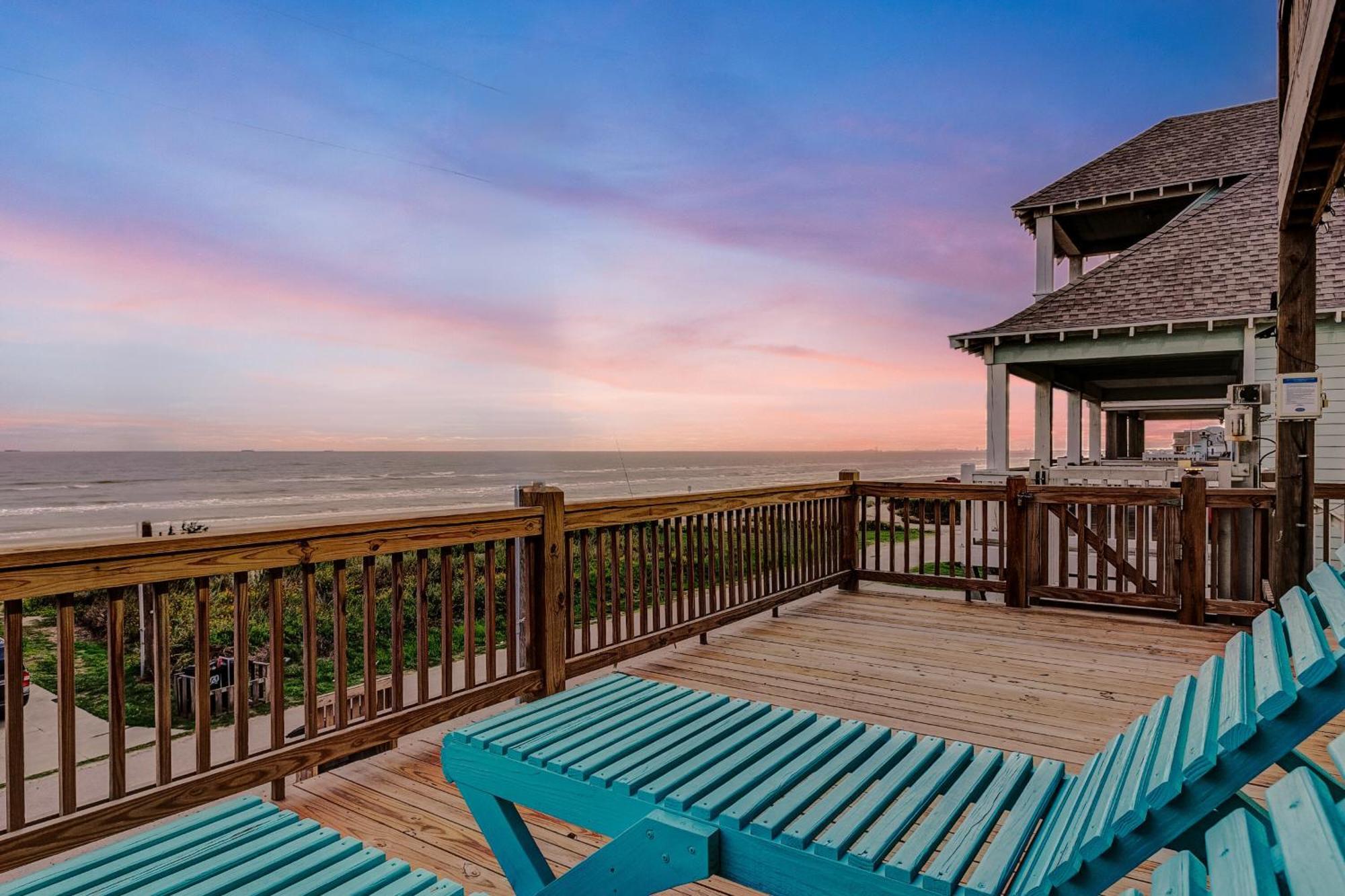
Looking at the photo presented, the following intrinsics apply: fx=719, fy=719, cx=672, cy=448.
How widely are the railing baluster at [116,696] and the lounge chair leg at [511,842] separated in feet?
3.53

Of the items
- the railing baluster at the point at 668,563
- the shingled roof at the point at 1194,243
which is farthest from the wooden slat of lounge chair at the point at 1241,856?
the shingled roof at the point at 1194,243

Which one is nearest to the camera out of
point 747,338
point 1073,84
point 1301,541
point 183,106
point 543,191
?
point 1301,541

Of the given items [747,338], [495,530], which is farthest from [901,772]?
[747,338]

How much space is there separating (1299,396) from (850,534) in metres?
3.03

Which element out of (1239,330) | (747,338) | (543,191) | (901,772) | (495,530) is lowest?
(901,772)

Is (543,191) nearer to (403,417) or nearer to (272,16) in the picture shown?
(272,16)

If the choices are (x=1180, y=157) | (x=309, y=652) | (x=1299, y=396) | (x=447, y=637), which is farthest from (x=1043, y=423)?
(x=309, y=652)

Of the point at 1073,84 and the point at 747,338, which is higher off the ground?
the point at 1073,84

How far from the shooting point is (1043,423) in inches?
444

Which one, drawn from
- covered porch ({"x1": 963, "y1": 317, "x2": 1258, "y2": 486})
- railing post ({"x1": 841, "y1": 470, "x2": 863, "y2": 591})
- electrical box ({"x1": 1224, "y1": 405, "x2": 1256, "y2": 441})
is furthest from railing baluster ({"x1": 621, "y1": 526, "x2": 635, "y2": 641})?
covered porch ({"x1": 963, "y1": 317, "x2": 1258, "y2": 486})

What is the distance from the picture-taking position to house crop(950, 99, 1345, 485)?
8047 millimetres

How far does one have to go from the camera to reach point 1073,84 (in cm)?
995

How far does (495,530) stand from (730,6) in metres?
7.65

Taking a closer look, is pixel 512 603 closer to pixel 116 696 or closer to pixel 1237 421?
pixel 116 696
